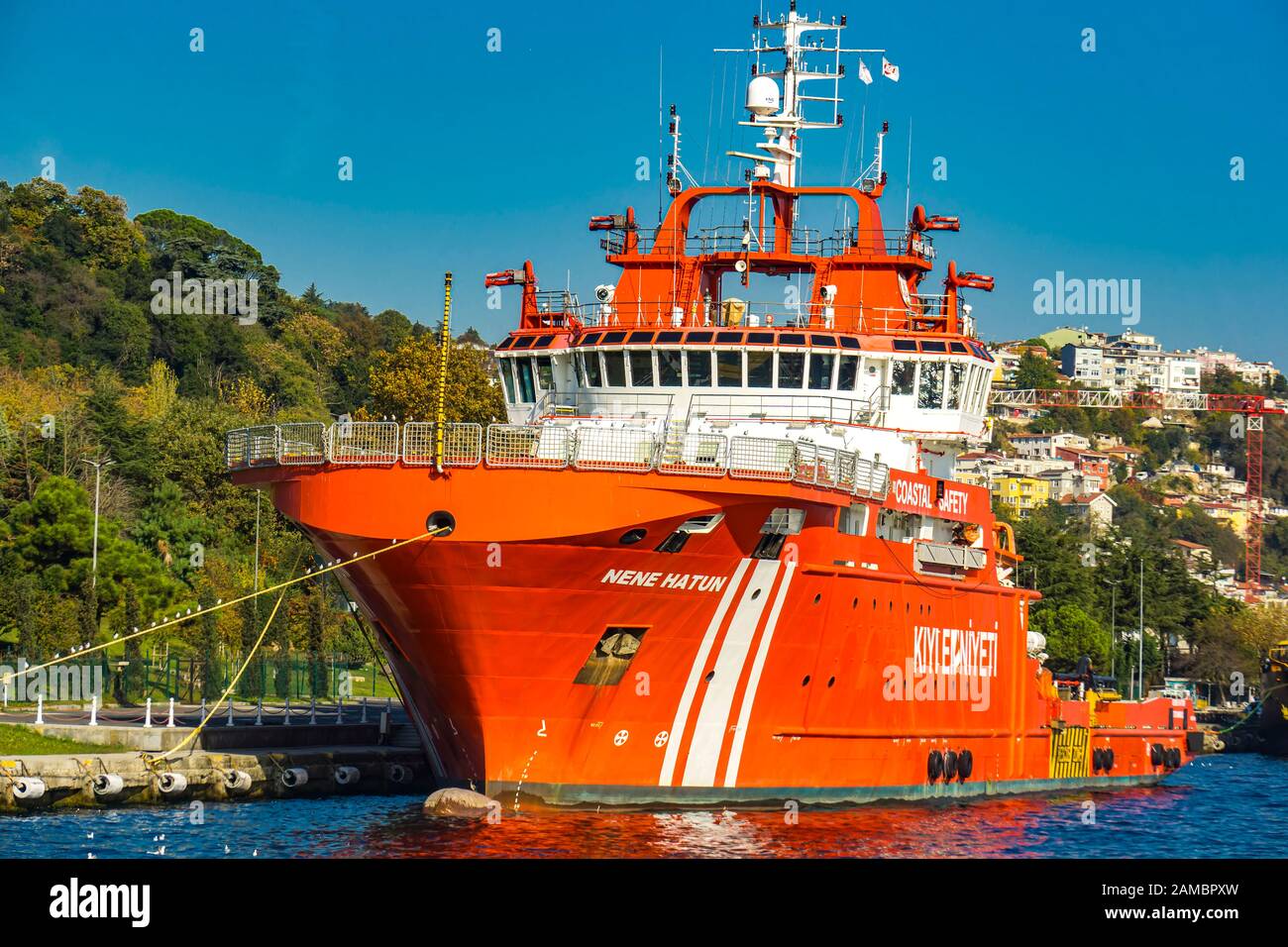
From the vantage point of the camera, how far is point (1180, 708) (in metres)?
54.9

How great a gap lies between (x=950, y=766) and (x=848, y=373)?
29.2 feet

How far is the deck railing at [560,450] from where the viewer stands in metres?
31.5

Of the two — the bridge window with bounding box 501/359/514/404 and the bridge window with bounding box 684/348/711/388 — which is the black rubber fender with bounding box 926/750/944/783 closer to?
the bridge window with bounding box 684/348/711/388

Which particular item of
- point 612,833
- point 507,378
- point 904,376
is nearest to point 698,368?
point 904,376

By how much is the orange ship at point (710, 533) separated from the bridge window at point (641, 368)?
4.2 inches

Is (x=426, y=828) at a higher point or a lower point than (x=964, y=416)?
lower

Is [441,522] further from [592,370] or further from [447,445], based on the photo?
[592,370]

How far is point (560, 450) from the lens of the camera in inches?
1246

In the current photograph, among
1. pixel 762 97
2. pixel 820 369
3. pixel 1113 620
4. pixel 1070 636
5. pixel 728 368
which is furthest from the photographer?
pixel 1113 620

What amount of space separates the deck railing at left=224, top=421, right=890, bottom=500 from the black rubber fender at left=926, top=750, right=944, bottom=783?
28.2ft
